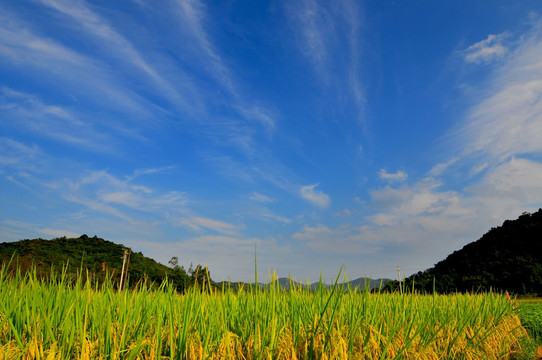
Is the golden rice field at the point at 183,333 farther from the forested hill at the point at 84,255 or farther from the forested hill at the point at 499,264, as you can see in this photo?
the forested hill at the point at 84,255

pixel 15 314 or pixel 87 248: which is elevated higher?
pixel 87 248

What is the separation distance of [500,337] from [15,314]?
7600mm

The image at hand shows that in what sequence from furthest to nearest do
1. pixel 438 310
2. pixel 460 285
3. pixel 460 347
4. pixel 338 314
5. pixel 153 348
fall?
pixel 460 285 < pixel 438 310 < pixel 460 347 < pixel 338 314 < pixel 153 348

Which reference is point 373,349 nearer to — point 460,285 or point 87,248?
point 460,285

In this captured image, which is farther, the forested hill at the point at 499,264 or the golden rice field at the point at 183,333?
the forested hill at the point at 499,264

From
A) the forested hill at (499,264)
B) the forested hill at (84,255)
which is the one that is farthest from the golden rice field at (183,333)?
the forested hill at (84,255)

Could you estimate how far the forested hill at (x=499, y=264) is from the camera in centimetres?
2778

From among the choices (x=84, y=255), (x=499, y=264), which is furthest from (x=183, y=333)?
(x=84, y=255)

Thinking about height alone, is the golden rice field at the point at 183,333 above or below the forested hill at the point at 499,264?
below

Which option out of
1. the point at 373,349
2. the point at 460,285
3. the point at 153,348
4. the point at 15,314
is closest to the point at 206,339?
the point at 153,348

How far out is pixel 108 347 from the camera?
2.59 m

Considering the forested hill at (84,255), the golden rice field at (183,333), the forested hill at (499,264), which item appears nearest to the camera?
the golden rice field at (183,333)

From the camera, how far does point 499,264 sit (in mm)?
30859

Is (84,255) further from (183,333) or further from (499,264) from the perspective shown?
(183,333)
